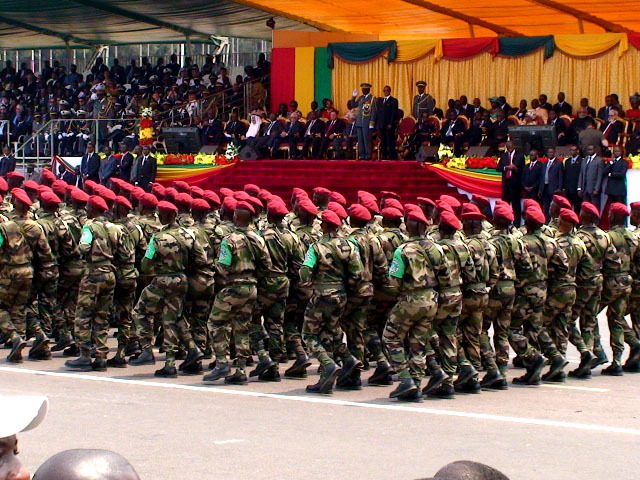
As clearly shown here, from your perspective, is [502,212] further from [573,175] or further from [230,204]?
[573,175]

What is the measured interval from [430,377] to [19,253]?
14.2 ft

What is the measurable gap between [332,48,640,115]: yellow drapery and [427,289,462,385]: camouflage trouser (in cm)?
1620

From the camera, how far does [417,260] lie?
9.80 meters

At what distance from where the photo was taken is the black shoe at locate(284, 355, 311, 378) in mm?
11094

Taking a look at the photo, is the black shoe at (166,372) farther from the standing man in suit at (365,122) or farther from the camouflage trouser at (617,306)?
the standing man in suit at (365,122)

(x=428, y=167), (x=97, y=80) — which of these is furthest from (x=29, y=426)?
(x=97, y=80)

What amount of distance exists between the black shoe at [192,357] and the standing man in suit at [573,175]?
11120mm

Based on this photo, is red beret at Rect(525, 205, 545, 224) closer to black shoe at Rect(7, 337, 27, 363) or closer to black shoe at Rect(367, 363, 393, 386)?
black shoe at Rect(367, 363, 393, 386)

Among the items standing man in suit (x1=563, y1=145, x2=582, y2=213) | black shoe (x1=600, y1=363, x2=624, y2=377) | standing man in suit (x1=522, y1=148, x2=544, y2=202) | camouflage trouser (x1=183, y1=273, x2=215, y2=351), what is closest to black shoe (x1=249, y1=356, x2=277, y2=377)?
camouflage trouser (x1=183, y1=273, x2=215, y2=351)

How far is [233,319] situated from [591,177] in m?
11.4

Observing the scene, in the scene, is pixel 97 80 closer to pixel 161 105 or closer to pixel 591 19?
pixel 161 105

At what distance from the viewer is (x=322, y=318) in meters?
10.4

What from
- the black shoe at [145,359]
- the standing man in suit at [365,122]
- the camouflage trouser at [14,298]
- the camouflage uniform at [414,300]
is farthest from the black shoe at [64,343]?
the standing man in suit at [365,122]

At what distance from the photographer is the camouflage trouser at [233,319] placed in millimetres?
10625
